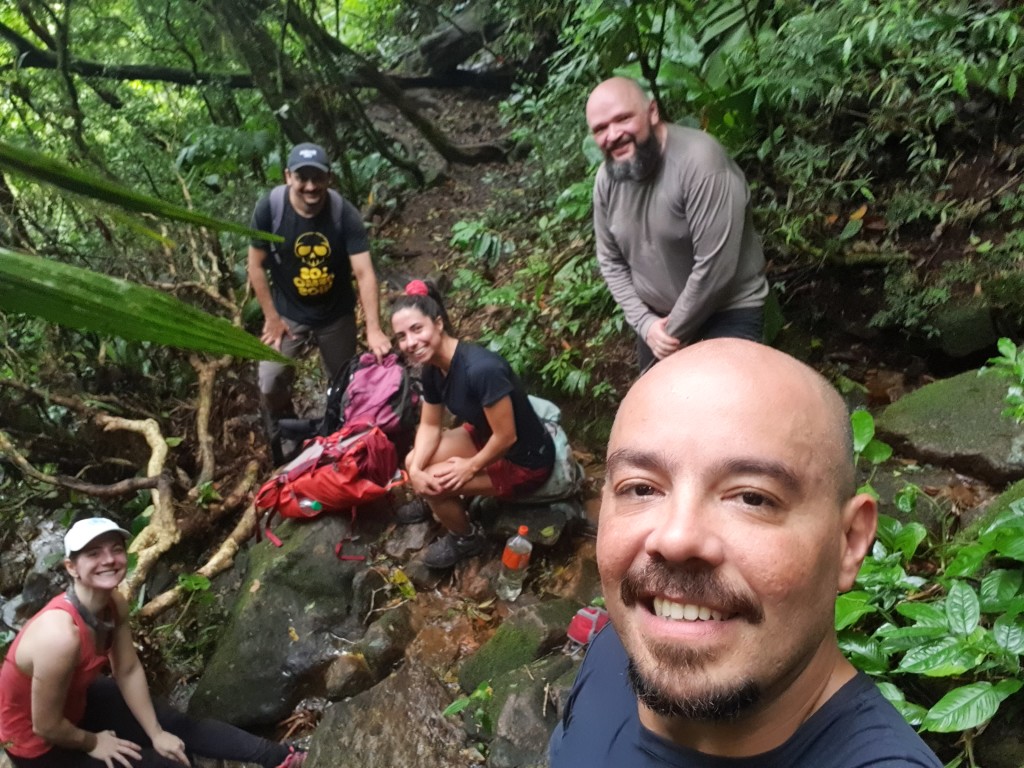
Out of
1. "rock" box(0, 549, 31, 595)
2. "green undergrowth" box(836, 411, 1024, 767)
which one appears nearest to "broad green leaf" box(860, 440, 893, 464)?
"green undergrowth" box(836, 411, 1024, 767)

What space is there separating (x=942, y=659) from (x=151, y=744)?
11.2 ft

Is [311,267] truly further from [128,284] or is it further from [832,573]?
[128,284]

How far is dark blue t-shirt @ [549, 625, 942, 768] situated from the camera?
3.66ft

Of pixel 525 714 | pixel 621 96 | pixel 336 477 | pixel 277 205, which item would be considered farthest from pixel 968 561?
pixel 277 205

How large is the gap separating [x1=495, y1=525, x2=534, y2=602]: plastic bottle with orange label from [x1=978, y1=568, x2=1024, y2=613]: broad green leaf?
8.01ft

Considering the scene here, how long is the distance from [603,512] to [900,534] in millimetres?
2033

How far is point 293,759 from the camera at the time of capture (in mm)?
3596

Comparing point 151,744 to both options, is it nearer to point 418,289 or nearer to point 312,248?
point 418,289

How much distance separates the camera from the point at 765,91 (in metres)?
4.88

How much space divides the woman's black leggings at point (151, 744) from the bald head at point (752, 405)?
3.14m

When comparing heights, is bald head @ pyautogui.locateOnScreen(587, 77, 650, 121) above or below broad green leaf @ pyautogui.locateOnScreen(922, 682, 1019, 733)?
above

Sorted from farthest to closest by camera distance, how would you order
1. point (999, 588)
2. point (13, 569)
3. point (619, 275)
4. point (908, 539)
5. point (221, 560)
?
point (13, 569)
point (221, 560)
point (619, 275)
point (908, 539)
point (999, 588)

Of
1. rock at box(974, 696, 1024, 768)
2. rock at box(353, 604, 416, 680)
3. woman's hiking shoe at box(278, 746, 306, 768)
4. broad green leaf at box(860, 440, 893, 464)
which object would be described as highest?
broad green leaf at box(860, 440, 893, 464)

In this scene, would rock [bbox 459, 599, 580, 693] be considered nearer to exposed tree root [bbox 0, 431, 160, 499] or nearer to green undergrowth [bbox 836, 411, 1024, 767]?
green undergrowth [bbox 836, 411, 1024, 767]
